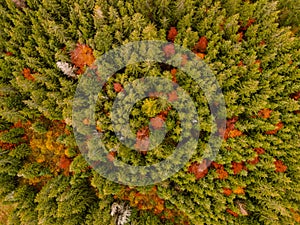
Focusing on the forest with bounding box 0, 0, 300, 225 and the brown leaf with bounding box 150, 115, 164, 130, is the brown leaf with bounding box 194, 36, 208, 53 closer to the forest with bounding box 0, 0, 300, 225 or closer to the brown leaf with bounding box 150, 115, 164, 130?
the forest with bounding box 0, 0, 300, 225

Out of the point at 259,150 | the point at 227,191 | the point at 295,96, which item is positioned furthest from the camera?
the point at 295,96

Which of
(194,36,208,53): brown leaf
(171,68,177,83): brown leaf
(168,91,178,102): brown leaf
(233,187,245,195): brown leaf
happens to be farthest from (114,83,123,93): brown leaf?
(233,187,245,195): brown leaf

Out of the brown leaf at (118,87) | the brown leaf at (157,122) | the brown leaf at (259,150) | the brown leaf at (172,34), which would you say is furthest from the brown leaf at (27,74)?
the brown leaf at (259,150)

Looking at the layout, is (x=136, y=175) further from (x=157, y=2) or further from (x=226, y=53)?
(x=157, y=2)

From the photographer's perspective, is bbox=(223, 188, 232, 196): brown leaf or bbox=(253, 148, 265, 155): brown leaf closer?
bbox=(223, 188, 232, 196): brown leaf

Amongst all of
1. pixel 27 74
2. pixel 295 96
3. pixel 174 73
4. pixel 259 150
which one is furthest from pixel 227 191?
pixel 27 74

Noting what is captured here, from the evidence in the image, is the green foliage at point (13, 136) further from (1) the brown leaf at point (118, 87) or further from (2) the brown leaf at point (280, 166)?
(2) the brown leaf at point (280, 166)

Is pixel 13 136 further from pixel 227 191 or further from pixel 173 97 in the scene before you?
pixel 227 191

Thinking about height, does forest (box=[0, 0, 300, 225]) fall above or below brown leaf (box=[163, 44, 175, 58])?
below

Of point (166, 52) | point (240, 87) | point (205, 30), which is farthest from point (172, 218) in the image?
point (205, 30)
